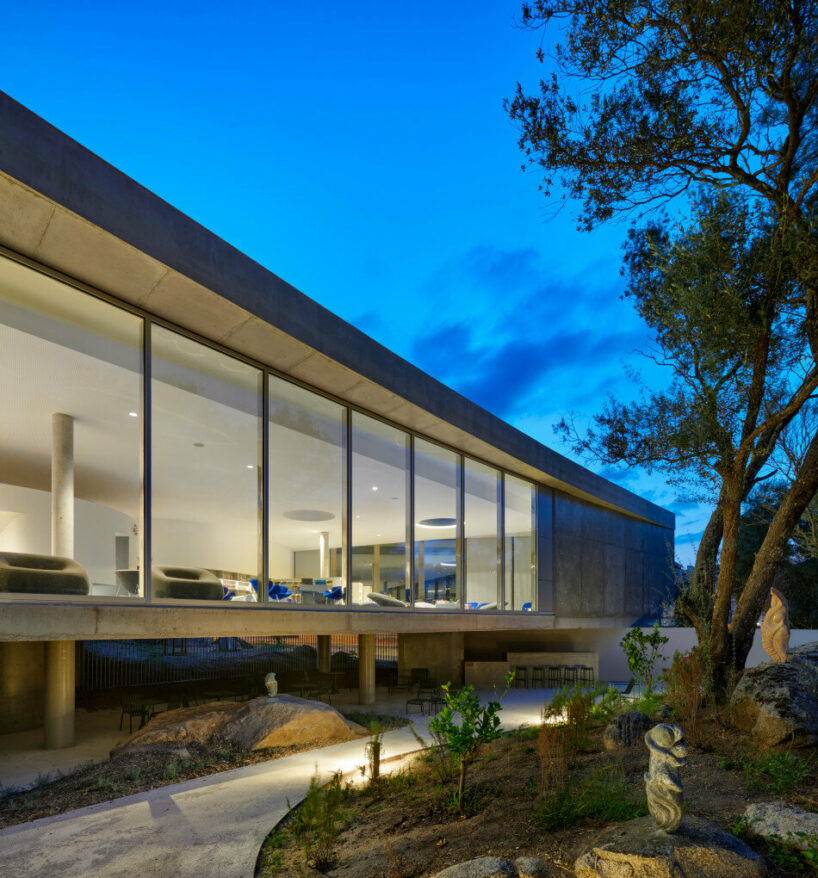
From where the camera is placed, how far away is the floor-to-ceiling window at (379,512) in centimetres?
1157

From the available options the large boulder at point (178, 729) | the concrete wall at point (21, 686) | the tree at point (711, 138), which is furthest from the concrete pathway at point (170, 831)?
the tree at point (711, 138)

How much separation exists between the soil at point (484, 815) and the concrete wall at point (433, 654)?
11570 millimetres

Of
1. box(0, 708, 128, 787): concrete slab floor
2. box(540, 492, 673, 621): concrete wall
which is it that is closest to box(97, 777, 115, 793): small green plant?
box(0, 708, 128, 787): concrete slab floor

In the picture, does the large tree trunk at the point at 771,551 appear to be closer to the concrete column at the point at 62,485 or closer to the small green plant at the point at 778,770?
the small green plant at the point at 778,770

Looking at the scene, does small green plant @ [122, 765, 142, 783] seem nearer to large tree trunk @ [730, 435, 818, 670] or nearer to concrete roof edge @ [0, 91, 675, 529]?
concrete roof edge @ [0, 91, 675, 529]

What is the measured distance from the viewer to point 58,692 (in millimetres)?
9547

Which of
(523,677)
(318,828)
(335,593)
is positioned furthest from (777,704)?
(523,677)

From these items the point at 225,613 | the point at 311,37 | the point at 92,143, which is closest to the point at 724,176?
the point at 225,613

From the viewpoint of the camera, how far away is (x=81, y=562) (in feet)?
23.7

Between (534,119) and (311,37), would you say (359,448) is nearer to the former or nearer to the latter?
(534,119)

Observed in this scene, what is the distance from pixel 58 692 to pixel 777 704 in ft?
28.3

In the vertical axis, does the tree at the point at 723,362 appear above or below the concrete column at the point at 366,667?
above

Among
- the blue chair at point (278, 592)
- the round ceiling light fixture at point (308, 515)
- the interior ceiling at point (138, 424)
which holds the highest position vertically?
the interior ceiling at point (138, 424)

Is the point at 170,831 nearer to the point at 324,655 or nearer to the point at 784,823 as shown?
the point at 784,823
